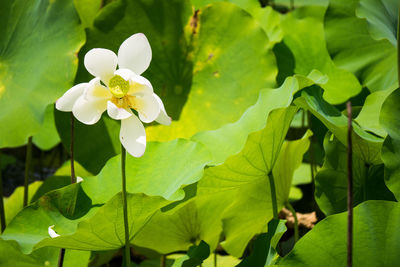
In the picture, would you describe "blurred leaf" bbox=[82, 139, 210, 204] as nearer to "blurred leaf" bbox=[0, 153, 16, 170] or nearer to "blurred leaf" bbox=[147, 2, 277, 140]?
"blurred leaf" bbox=[147, 2, 277, 140]

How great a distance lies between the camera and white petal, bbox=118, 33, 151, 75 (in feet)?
→ 2.70

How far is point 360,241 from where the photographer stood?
2.73 ft

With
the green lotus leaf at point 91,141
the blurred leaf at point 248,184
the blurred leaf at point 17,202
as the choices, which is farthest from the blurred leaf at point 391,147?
the blurred leaf at point 17,202

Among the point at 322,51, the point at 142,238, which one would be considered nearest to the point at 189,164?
the point at 142,238

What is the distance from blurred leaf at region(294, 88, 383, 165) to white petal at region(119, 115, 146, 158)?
0.32 metres

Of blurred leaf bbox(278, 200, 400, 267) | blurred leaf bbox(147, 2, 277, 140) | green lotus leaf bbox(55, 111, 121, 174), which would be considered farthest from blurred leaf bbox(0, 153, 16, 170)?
blurred leaf bbox(278, 200, 400, 267)

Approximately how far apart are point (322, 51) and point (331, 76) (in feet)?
0.24

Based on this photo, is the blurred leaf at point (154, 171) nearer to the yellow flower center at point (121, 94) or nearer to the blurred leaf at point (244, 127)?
the blurred leaf at point (244, 127)

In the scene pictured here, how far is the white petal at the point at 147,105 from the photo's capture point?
2.61ft

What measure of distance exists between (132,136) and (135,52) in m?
0.12

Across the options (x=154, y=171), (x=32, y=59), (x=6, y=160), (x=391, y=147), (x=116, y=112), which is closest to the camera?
(x=116, y=112)

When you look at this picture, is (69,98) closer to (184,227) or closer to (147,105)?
(147,105)

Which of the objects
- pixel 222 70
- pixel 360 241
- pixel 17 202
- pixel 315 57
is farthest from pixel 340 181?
pixel 17 202

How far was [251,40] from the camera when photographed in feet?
4.72
